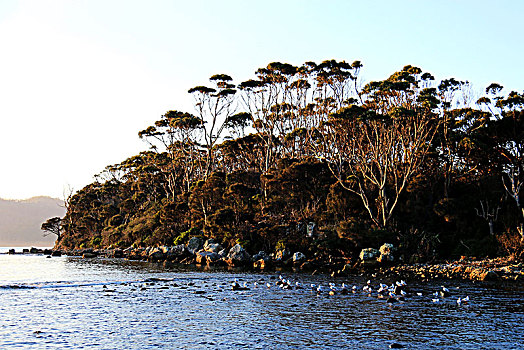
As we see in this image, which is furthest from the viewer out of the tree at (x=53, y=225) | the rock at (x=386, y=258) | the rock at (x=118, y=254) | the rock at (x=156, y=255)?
the tree at (x=53, y=225)

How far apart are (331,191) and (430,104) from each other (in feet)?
46.5

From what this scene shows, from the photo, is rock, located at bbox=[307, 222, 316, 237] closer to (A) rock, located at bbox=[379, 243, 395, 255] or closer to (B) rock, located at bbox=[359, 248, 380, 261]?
(B) rock, located at bbox=[359, 248, 380, 261]

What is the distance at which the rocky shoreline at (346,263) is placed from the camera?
32.1m

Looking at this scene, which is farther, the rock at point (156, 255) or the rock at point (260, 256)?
the rock at point (156, 255)

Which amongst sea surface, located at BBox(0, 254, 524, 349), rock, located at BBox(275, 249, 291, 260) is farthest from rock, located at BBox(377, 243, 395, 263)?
sea surface, located at BBox(0, 254, 524, 349)

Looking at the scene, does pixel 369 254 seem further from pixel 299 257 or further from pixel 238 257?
pixel 238 257

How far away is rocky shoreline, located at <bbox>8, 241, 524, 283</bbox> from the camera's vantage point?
32125 millimetres

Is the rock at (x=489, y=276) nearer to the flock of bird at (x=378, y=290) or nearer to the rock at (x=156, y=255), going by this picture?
the flock of bird at (x=378, y=290)

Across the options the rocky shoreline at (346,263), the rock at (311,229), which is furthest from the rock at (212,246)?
the rock at (311,229)

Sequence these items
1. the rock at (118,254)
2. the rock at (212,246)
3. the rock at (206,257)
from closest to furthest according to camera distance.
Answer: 1. the rock at (206,257)
2. the rock at (212,246)
3. the rock at (118,254)

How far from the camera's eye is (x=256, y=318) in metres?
19.0

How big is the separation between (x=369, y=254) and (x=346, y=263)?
2.28 meters

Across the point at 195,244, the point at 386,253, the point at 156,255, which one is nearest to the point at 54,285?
the point at 386,253

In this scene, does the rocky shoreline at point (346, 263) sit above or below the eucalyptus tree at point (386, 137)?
below
